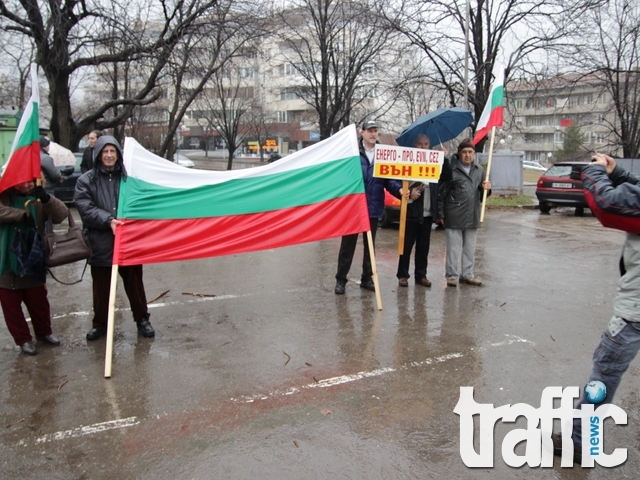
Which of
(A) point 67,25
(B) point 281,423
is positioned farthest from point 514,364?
(A) point 67,25

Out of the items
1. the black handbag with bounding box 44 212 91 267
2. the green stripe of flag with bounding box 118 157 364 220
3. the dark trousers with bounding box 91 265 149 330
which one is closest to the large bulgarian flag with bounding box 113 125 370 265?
the green stripe of flag with bounding box 118 157 364 220

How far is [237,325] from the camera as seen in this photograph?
231 inches

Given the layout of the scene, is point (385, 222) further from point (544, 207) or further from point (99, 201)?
point (99, 201)

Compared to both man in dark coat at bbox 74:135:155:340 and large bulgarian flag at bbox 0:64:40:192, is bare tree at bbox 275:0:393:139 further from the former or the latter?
large bulgarian flag at bbox 0:64:40:192

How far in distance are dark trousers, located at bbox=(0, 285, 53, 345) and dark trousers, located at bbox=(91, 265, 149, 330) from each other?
1.48 ft

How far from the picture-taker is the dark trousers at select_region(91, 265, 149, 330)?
526 cm

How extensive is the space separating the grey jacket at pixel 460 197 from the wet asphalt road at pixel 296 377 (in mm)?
924

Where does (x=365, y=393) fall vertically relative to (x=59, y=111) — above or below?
below

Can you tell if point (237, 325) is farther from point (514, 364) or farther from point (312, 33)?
point (312, 33)

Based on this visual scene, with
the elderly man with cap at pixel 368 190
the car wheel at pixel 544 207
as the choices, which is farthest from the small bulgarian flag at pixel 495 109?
the car wheel at pixel 544 207

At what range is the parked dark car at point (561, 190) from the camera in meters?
17.0

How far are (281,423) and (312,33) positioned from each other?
955 inches

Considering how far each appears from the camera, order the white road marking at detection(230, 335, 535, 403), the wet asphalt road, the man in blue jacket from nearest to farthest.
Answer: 1. the man in blue jacket
2. the wet asphalt road
3. the white road marking at detection(230, 335, 535, 403)

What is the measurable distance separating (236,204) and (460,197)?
3.17 meters
